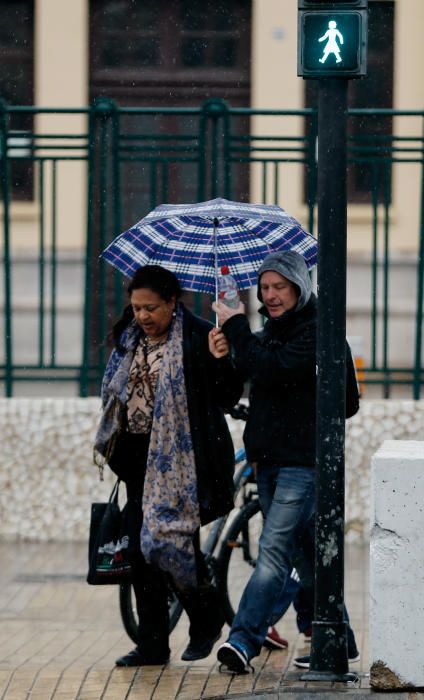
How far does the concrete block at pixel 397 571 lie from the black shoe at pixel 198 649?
1.15m

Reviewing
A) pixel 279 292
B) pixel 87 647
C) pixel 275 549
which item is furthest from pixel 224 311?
pixel 87 647

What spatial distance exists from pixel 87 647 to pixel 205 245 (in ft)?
6.30

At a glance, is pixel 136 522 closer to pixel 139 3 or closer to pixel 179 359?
pixel 179 359

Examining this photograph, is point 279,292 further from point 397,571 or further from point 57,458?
point 57,458

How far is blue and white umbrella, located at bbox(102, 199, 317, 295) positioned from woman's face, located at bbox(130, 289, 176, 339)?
0.23 metres

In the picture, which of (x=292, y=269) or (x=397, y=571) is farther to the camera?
(x=292, y=269)

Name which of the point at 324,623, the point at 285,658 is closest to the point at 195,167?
the point at 285,658

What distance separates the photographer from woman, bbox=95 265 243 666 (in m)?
6.50

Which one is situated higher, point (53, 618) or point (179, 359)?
point (179, 359)

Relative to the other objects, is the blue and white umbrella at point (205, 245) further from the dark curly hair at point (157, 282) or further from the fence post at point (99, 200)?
the fence post at point (99, 200)

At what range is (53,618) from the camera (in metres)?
8.13

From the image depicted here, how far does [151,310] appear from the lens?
21.6ft

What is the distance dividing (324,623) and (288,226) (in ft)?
5.78

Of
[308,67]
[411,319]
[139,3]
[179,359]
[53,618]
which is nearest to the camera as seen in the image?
Answer: [308,67]
